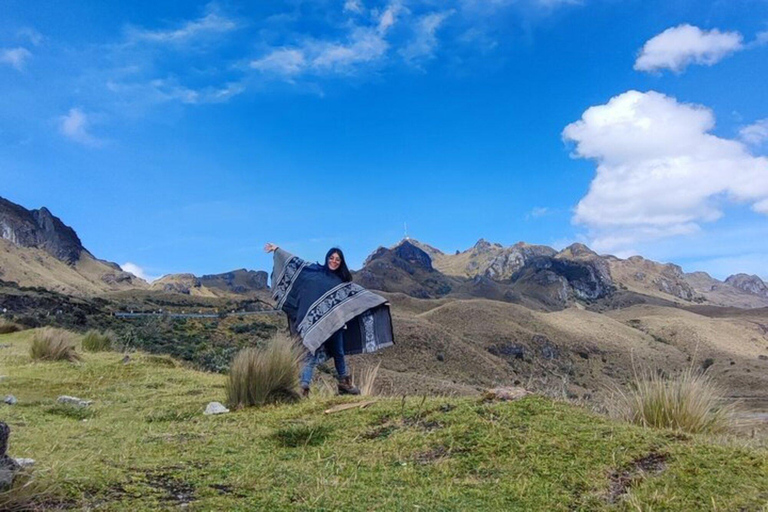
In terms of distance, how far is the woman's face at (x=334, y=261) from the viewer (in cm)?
901

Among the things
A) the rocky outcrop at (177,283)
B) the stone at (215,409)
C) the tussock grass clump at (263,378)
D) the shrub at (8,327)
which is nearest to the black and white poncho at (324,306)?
the tussock grass clump at (263,378)

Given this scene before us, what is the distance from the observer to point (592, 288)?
151500mm

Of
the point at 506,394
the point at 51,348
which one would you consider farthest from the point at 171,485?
the point at 51,348

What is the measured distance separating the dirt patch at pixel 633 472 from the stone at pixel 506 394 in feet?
5.02

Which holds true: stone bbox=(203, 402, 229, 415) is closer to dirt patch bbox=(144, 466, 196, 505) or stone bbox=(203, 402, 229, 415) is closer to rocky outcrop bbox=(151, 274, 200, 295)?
dirt patch bbox=(144, 466, 196, 505)

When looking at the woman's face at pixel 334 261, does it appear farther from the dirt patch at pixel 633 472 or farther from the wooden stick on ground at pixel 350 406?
the dirt patch at pixel 633 472

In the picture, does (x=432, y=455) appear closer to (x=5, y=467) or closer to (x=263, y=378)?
(x=5, y=467)

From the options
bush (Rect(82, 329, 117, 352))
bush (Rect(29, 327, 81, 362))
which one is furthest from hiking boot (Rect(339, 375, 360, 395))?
bush (Rect(82, 329, 117, 352))

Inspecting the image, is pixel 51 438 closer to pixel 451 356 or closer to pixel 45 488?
pixel 45 488

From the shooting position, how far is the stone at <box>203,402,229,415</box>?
6449mm

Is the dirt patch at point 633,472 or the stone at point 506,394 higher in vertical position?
the stone at point 506,394

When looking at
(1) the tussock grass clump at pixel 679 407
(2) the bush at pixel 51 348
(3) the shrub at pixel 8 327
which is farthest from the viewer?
(3) the shrub at pixel 8 327

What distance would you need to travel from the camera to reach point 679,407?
200 inches

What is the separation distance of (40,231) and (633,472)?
17241 centimetres
